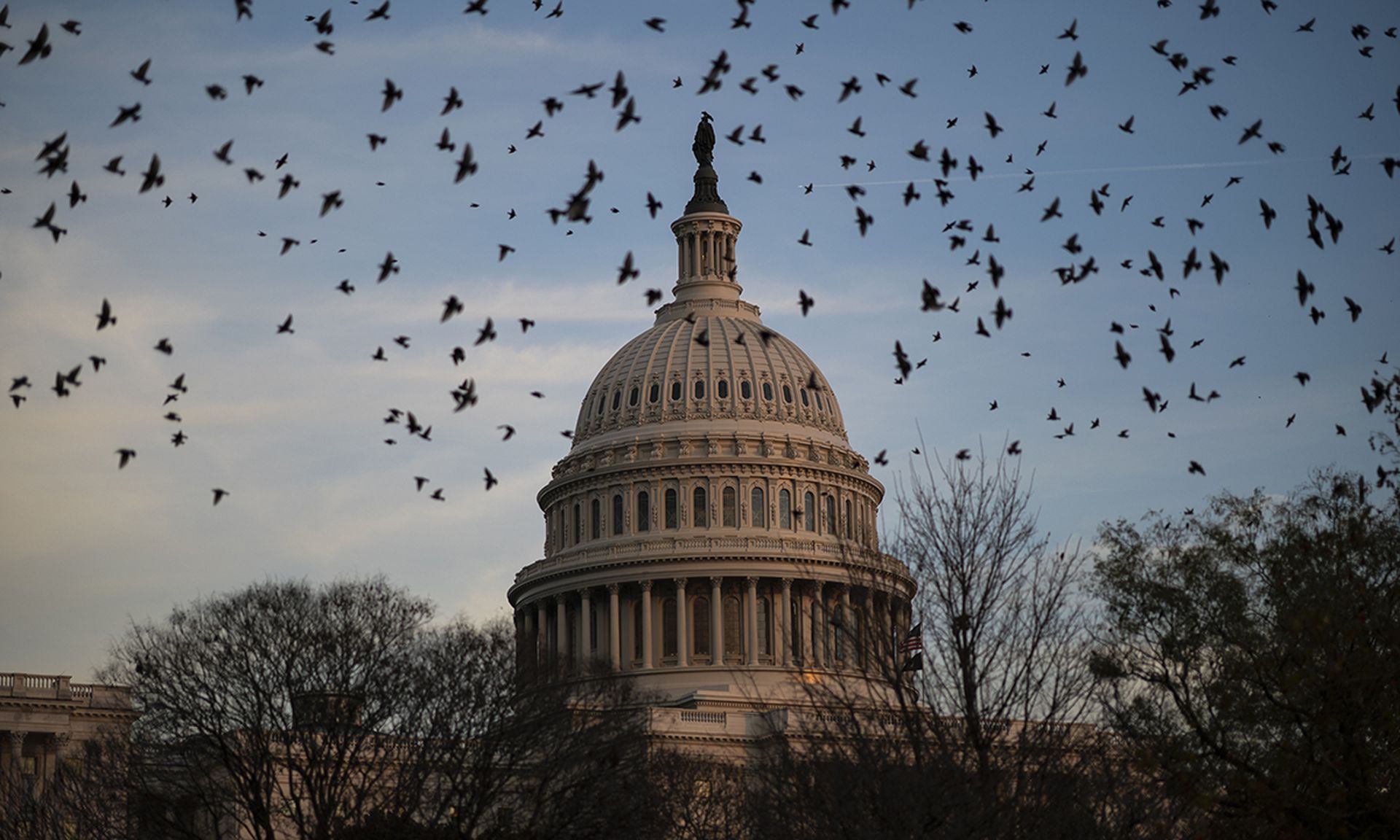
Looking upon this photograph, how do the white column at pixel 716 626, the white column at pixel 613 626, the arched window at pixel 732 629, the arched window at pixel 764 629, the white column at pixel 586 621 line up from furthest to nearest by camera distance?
the white column at pixel 586 621 → the white column at pixel 613 626 → the arched window at pixel 732 629 → the arched window at pixel 764 629 → the white column at pixel 716 626

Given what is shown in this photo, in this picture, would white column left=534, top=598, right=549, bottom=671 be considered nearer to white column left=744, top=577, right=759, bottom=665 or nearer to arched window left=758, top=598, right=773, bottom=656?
white column left=744, top=577, right=759, bottom=665

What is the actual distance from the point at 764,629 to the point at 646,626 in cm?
737

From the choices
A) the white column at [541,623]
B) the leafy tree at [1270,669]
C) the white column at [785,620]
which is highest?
the white column at [541,623]

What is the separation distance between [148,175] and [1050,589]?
2487cm

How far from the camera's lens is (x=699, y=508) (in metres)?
148

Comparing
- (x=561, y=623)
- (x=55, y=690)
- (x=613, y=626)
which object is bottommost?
(x=55, y=690)

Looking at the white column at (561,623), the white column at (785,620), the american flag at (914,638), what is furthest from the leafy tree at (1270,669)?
the white column at (561,623)

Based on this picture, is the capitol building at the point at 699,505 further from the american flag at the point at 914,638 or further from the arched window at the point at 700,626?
the american flag at the point at 914,638

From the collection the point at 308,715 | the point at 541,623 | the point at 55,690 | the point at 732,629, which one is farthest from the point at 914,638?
the point at 541,623

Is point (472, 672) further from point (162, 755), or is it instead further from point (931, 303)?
point (931, 303)

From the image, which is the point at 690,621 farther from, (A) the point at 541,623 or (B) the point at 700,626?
(A) the point at 541,623

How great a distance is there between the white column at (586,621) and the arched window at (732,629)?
338 inches

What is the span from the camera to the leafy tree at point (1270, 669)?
37188 mm

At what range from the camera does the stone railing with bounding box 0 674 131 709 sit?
106938 millimetres
